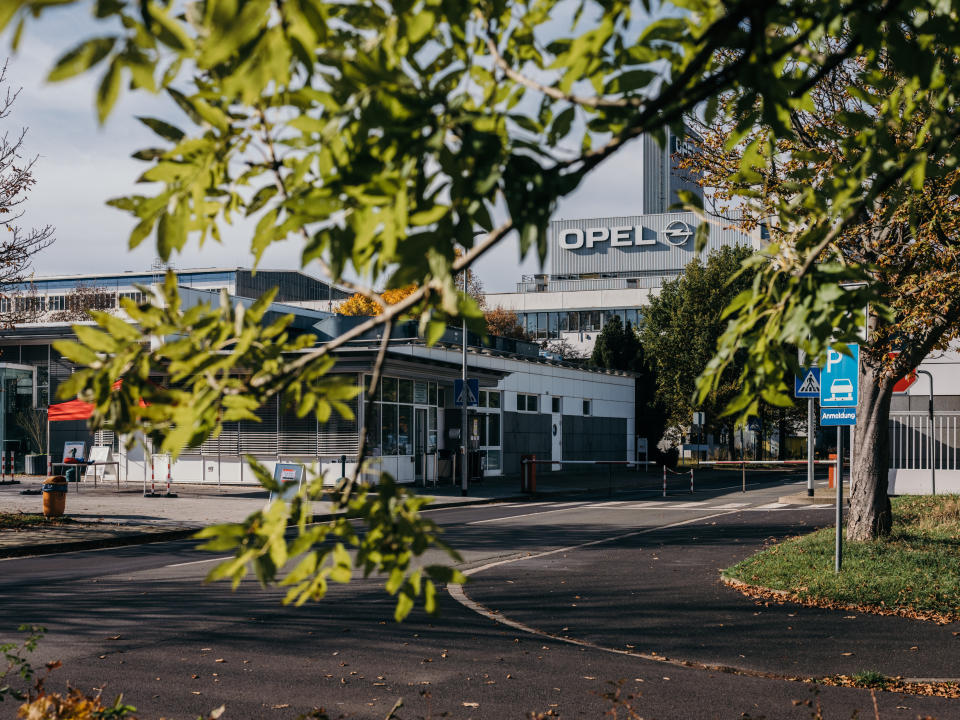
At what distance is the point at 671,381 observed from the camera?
60250 millimetres

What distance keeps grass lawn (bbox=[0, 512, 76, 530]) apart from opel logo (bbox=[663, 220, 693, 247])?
274 ft

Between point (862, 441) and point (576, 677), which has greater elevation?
point (862, 441)

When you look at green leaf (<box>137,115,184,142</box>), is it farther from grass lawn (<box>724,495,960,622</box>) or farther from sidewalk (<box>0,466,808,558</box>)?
sidewalk (<box>0,466,808,558</box>)

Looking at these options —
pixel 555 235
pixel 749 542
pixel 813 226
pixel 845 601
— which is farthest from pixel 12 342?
pixel 555 235

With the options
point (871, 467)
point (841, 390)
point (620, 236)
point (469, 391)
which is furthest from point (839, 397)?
point (620, 236)

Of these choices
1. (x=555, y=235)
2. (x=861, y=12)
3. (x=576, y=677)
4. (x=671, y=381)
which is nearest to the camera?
(x=861, y=12)

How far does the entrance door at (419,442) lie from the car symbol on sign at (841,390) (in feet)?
74.7

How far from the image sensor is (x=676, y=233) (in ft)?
320

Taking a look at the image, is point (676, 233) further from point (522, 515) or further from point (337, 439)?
point (522, 515)

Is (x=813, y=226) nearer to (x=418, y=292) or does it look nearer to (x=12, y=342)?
(x=418, y=292)

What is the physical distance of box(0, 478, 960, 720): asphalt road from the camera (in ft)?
22.2

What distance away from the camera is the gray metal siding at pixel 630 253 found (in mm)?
98312

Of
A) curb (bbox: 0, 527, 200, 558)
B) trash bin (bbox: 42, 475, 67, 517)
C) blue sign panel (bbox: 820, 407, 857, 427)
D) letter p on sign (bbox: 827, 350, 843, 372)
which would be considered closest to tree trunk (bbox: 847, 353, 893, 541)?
letter p on sign (bbox: 827, 350, 843, 372)

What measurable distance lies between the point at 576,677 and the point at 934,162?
484cm
